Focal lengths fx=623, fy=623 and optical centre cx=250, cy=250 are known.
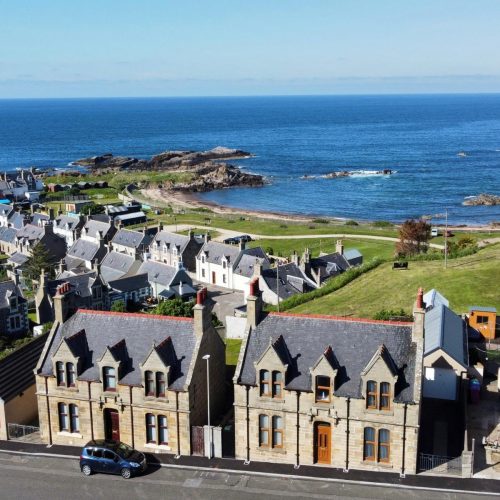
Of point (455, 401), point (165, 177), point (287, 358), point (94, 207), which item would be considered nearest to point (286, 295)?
point (455, 401)

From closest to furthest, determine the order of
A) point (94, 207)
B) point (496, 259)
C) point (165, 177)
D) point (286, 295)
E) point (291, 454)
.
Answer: point (291, 454) < point (286, 295) < point (496, 259) < point (94, 207) < point (165, 177)

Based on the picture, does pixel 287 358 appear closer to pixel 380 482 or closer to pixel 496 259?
pixel 380 482

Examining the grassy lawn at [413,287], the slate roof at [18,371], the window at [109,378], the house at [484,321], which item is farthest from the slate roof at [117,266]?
the window at [109,378]

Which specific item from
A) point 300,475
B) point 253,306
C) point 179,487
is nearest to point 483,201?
point 253,306

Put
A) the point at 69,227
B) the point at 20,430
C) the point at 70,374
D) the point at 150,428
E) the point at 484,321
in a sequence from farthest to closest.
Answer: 1. the point at 69,227
2. the point at 484,321
3. the point at 20,430
4. the point at 70,374
5. the point at 150,428

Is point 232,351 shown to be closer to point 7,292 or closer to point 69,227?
point 7,292

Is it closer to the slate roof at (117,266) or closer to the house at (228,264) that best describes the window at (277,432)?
the house at (228,264)

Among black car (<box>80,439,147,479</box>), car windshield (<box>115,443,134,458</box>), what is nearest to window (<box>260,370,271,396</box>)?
black car (<box>80,439,147,479</box>)
